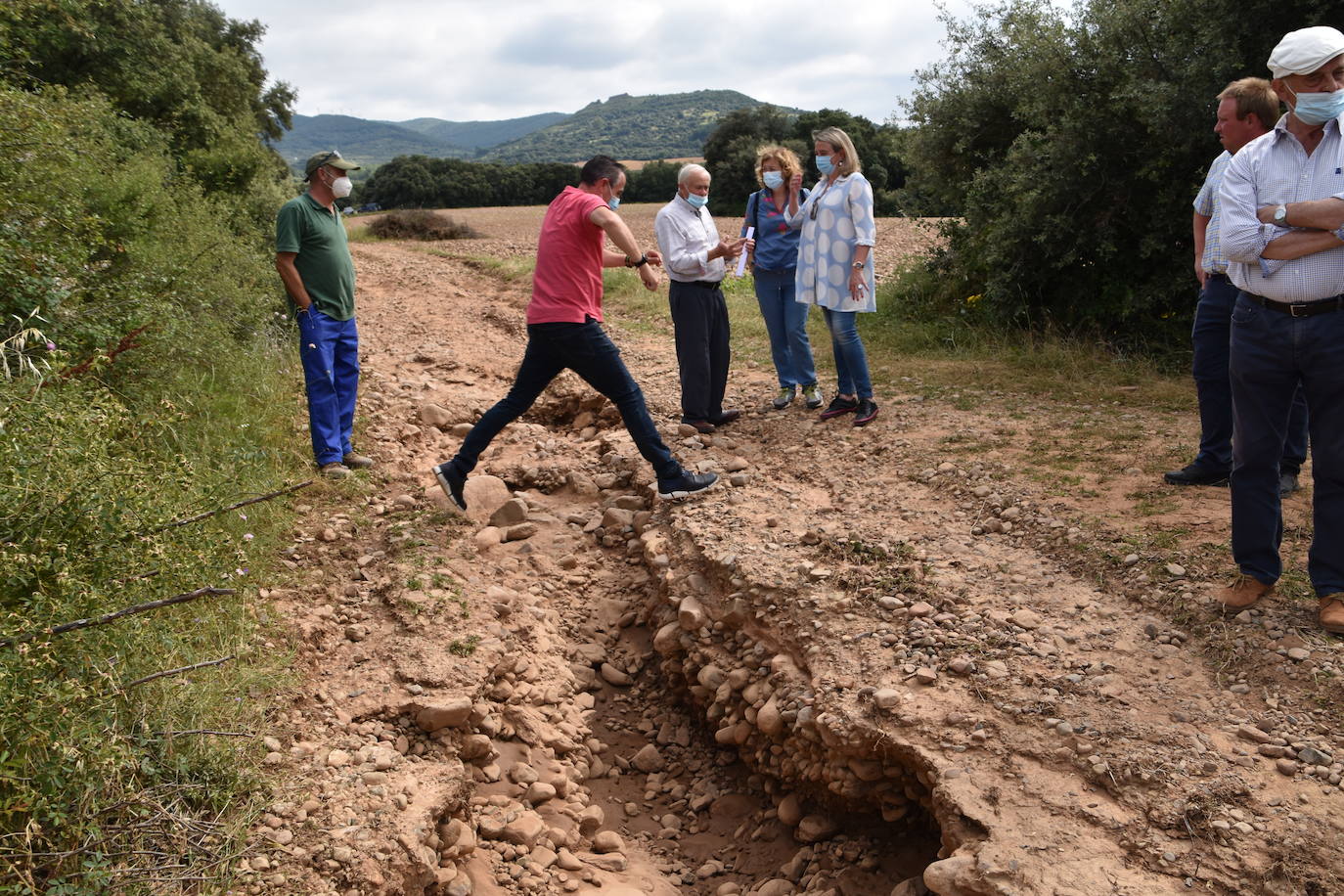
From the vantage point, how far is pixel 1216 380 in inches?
189

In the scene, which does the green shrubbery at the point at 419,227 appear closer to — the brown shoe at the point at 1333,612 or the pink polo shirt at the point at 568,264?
the pink polo shirt at the point at 568,264

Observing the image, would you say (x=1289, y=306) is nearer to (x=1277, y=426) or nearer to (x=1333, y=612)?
(x=1277, y=426)

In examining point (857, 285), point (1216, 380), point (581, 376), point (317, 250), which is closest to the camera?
point (1216, 380)

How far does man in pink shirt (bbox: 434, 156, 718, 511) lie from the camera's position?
193 inches

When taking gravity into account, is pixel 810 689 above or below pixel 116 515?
below

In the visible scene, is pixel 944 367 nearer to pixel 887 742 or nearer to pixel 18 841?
pixel 887 742

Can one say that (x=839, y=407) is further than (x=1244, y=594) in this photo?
Yes

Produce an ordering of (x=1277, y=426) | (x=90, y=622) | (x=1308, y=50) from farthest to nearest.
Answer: (x=1277, y=426) → (x=1308, y=50) → (x=90, y=622)

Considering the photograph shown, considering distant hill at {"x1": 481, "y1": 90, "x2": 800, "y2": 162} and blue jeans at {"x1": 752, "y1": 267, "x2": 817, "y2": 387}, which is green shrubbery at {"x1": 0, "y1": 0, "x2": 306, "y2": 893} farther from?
distant hill at {"x1": 481, "y1": 90, "x2": 800, "y2": 162}

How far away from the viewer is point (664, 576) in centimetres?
477

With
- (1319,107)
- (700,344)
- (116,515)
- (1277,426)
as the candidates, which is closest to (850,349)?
(700,344)

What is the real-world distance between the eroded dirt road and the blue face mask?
178 centimetres

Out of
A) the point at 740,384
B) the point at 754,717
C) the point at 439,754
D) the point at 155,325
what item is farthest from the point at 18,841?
the point at 740,384

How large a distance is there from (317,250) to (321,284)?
0.19 meters
